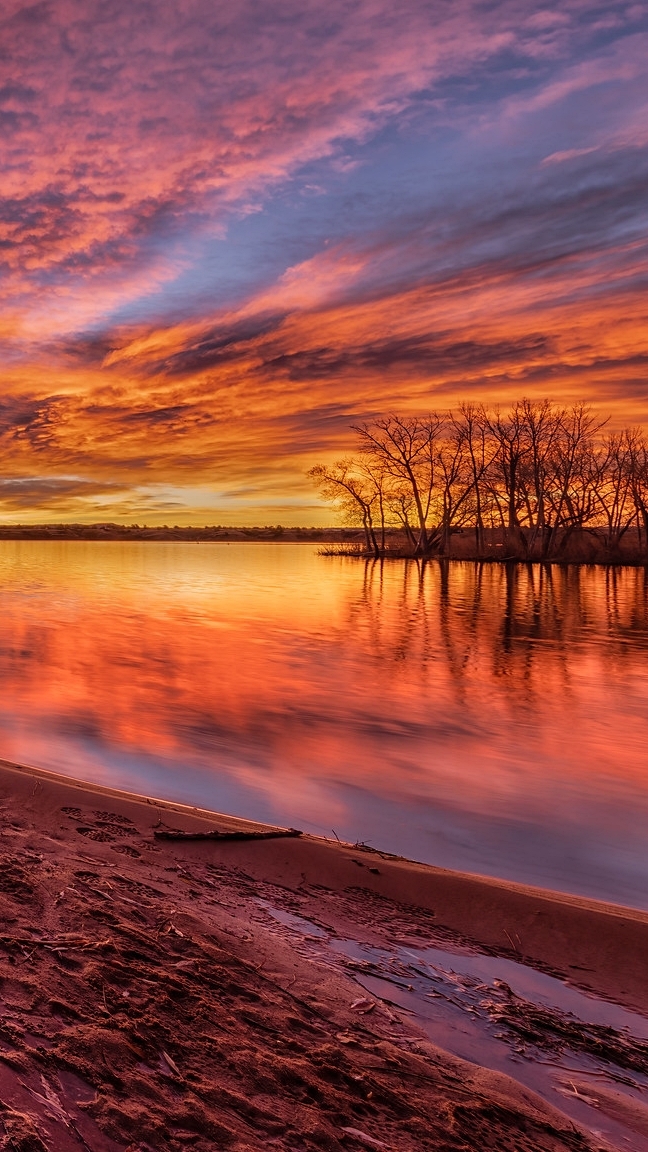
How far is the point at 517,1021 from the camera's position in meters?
3.06

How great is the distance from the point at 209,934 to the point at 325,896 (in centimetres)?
114

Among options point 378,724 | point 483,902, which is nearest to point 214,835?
point 483,902

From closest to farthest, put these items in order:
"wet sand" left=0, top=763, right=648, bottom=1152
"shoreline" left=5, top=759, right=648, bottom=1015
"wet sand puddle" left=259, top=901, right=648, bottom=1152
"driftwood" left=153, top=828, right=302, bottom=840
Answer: "wet sand" left=0, top=763, right=648, bottom=1152
"wet sand puddle" left=259, top=901, right=648, bottom=1152
"shoreline" left=5, top=759, right=648, bottom=1015
"driftwood" left=153, top=828, right=302, bottom=840

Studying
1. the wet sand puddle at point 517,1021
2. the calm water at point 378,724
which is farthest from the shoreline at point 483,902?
the calm water at point 378,724

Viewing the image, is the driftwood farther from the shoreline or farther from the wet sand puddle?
the wet sand puddle

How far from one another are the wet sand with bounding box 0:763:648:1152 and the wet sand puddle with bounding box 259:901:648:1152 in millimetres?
113

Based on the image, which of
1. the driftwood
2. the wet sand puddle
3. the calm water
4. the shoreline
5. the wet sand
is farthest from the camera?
the calm water

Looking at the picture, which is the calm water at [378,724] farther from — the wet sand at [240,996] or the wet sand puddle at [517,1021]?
the wet sand puddle at [517,1021]

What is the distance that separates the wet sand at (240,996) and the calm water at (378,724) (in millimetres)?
1156

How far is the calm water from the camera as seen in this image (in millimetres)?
6105

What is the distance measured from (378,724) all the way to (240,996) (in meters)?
7.40

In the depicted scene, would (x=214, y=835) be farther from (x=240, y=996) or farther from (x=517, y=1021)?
(x=517, y=1021)

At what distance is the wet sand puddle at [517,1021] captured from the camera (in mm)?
2613

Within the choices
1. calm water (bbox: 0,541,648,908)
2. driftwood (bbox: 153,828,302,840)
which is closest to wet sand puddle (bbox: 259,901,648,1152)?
driftwood (bbox: 153,828,302,840)
